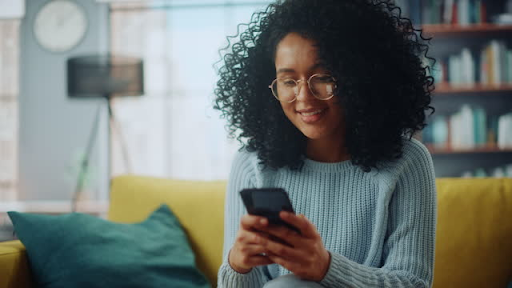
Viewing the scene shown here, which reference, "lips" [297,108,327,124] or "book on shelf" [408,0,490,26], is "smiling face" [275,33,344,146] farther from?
"book on shelf" [408,0,490,26]

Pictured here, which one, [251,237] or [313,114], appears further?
[313,114]

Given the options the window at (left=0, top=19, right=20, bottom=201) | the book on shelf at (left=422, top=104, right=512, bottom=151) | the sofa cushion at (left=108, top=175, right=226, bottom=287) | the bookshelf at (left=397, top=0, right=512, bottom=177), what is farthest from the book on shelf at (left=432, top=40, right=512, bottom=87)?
the window at (left=0, top=19, right=20, bottom=201)

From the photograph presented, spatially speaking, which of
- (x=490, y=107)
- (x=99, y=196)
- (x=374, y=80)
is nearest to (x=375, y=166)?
(x=374, y=80)

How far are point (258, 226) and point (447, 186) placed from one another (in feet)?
3.14

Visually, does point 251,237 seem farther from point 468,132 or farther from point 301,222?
point 468,132

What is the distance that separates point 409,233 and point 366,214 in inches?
4.3

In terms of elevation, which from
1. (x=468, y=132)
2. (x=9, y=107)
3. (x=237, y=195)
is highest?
(x=9, y=107)

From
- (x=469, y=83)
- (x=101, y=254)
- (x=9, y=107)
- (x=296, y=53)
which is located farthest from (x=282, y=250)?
(x=9, y=107)

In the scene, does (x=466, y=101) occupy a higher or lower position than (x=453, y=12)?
lower

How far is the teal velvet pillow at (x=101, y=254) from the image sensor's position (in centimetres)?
141

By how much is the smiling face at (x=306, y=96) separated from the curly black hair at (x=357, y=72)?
0.07ft

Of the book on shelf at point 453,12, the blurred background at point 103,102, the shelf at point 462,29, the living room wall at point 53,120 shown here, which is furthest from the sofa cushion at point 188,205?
the living room wall at point 53,120

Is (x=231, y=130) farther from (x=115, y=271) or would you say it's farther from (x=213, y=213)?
(x=115, y=271)

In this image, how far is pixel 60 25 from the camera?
5.01 meters
